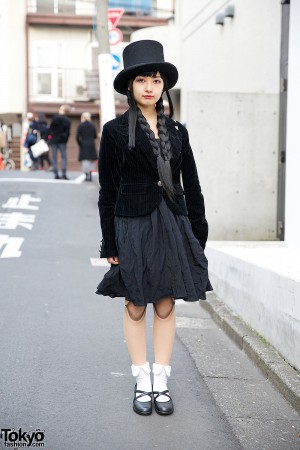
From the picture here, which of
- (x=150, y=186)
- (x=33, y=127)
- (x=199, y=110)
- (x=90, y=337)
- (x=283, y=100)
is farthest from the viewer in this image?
(x=33, y=127)

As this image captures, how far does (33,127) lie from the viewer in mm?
23609

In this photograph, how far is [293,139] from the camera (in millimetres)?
7500

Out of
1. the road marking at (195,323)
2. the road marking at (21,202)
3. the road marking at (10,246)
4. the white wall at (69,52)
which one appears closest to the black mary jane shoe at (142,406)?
the road marking at (195,323)

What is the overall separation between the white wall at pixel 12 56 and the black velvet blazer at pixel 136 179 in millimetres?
30362

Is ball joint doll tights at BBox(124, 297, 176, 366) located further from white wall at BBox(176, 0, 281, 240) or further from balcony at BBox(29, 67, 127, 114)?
balcony at BBox(29, 67, 127, 114)

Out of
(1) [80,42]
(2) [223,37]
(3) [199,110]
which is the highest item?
(1) [80,42]

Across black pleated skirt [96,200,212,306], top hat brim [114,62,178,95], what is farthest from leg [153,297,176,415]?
top hat brim [114,62,178,95]

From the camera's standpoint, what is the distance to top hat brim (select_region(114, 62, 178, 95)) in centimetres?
393

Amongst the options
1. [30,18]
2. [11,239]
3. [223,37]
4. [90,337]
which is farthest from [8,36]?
[90,337]

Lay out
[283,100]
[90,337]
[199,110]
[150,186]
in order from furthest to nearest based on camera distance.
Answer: [283,100], [199,110], [90,337], [150,186]

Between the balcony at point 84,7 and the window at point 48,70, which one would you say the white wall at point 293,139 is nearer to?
the balcony at point 84,7

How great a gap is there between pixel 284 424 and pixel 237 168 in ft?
18.6

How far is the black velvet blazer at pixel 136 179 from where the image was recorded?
13.0 ft

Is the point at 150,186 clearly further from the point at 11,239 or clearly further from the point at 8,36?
the point at 8,36
